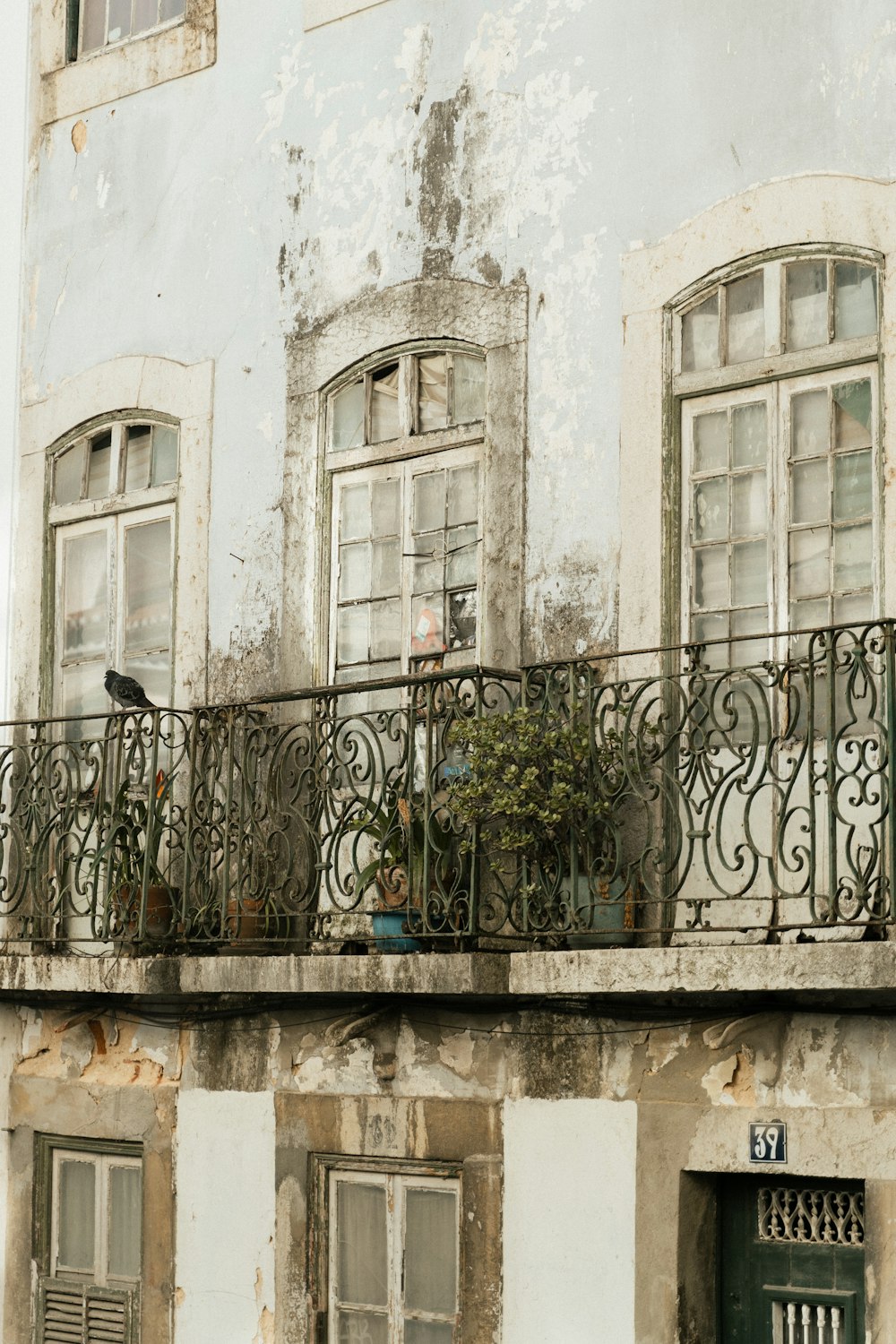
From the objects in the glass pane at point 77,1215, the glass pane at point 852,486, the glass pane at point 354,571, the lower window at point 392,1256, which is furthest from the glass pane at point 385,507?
the glass pane at point 77,1215

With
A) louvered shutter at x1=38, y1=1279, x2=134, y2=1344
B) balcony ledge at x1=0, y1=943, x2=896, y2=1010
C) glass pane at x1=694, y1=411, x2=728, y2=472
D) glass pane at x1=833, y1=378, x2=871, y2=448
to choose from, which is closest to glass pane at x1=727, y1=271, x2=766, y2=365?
glass pane at x1=694, y1=411, x2=728, y2=472

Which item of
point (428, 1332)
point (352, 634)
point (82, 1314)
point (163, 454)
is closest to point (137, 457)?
point (163, 454)

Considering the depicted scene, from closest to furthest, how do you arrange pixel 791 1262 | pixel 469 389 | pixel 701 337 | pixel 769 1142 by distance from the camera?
pixel 769 1142, pixel 791 1262, pixel 701 337, pixel 469 389

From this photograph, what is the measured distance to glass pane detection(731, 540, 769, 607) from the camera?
9.48 metres

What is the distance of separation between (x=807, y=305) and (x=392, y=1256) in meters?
4.35

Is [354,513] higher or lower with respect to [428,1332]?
higher

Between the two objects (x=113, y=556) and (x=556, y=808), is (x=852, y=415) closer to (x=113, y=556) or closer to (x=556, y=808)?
(x=556, y=808)

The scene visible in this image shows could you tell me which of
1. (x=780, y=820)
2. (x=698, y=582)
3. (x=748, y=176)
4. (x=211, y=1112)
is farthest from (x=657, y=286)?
(x=211, y=1112)

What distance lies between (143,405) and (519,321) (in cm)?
238

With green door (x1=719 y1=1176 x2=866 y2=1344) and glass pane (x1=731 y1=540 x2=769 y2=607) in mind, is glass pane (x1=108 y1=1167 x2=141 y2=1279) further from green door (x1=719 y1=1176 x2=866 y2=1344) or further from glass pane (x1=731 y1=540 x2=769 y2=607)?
glass pane (x1=731 y1=540 x2=769 y2=607)

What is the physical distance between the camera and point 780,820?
28.7ft

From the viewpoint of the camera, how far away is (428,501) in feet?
35.1

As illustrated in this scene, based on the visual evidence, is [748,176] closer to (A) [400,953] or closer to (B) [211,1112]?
(A) [400,953]

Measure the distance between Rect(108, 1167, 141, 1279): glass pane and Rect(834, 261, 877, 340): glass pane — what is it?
16.8 ft
